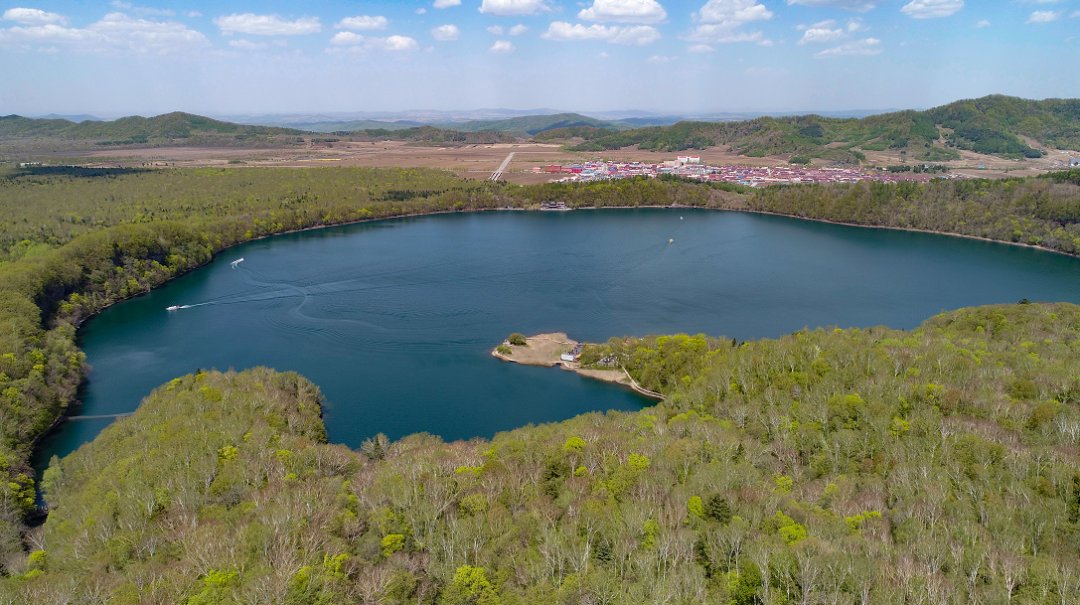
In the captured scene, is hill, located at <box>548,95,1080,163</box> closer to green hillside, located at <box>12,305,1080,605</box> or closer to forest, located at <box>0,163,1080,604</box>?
forest, located at <box>0,163,1080,604</box>

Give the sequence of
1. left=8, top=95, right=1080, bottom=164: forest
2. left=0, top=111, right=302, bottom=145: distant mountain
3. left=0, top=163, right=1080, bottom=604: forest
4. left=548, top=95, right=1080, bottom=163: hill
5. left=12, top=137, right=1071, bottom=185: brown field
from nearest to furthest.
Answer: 1. left=0, top=163, right=1080, bottom=604: forest
2. left=12, top=137, right=1071, bottom=185: brown field
3. left=548, top=95, right=1080, bottom=163: hill
4. left=8, top=95, right=1080, bottom=164: forest
5. left=0, top=111, right=302, bottom=145: distant mountain

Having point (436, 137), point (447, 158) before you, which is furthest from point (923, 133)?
point (436, 137)

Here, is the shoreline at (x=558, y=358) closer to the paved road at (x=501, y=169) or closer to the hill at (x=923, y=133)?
the paved road at (x=501, y=169)

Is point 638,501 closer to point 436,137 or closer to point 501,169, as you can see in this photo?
point 501,169

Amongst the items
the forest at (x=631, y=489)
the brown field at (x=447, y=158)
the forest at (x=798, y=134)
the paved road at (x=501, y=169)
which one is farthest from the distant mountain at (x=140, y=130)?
the forest at (x=631, y=489)

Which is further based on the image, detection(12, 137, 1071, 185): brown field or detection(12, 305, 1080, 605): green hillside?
detection(12, 137, 1071, 185): brown field

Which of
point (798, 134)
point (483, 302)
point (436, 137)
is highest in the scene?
point (436, 137)

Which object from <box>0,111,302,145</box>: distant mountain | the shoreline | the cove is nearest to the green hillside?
the cove
